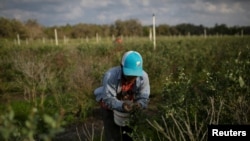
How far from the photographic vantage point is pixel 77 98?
23.0ft

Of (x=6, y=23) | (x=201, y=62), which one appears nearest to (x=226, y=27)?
(x=6, y=23)

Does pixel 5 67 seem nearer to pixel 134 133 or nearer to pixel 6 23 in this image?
pixel 134 133

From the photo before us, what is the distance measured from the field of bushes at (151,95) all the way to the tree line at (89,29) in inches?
872

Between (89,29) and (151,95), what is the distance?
38.4 meters

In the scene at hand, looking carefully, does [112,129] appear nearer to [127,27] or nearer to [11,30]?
[11,30]

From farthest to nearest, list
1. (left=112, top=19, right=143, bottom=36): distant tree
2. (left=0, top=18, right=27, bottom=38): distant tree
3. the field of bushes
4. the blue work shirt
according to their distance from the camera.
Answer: (left=112, top=19, right=143, bottom=36): distant tree, (left=0, top=18, right=27, bottom=38): distant tree, the blue work shirt, the field of bushes

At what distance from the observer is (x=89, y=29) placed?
45.9 meters

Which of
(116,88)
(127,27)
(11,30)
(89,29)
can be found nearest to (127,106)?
(116,88)

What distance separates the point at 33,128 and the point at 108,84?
2123 mm

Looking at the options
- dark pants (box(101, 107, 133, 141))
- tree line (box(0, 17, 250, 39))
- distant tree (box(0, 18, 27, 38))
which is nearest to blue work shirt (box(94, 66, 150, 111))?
dark pants (box(101, 107, 133, 141))

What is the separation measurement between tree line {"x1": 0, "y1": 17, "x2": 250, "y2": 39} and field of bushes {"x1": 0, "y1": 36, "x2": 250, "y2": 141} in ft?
72.7

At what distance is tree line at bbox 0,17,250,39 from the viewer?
121ft

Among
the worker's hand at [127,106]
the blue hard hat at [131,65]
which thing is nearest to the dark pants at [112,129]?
the worker's hand at [127,106]

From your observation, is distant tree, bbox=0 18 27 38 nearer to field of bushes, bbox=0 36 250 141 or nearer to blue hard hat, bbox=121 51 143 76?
field of bushes, bbox=0 36 250 141
